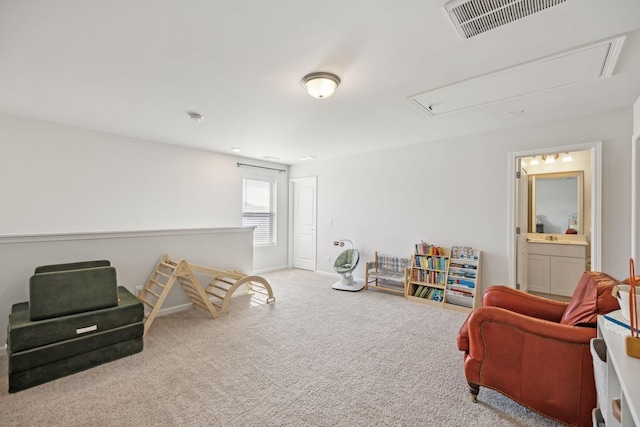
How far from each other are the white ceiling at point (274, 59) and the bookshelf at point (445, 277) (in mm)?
1842

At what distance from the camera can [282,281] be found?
5414mm

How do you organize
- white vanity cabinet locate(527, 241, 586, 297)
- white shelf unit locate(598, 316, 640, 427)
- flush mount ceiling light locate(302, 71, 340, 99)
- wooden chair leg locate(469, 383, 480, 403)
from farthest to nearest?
white vanity cabinet locate(527, 241, 586, 297) → flush mount ceiling light locate(302, 71, 340, 99) → wooden chair leg locate(469, 383, 480, 403) → white shelf unit locate(598, 316, 640, 427)

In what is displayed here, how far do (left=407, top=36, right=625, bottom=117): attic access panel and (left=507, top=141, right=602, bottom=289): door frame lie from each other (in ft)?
3.96

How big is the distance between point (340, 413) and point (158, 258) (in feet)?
9.82

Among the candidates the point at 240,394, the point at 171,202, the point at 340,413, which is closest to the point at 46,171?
the point at 171,202

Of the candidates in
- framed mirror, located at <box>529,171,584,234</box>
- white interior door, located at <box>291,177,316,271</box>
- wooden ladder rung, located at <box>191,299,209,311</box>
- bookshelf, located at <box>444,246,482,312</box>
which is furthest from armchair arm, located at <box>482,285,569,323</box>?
white interior door, located at <box>291,177,316,271</box>

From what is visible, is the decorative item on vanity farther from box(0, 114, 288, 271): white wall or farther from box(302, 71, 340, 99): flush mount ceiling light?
box(302, 71, 340, 99): flush mount ceiling light

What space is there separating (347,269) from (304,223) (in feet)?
6.18

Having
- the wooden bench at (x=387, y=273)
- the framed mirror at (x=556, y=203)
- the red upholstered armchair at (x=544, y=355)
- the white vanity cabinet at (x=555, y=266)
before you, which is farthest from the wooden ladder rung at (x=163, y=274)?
the framed mirror at (x=556, y=203)

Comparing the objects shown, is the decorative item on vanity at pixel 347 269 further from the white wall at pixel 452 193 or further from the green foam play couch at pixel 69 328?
the green foam play couch at pixel 69 328

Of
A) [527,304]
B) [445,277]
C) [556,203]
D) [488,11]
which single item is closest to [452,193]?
[445,277]

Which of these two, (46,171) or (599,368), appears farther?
(46,171)

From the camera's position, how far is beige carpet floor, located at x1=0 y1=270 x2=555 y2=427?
184cm

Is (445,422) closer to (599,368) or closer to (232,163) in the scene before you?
(599,368)
